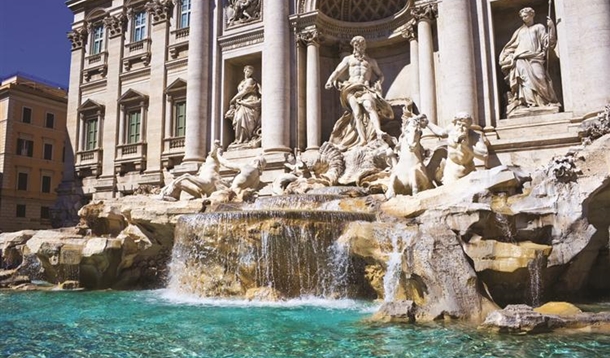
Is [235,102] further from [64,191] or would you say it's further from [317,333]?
[317,333]

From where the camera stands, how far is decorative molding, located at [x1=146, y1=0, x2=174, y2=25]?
2225 centimetres

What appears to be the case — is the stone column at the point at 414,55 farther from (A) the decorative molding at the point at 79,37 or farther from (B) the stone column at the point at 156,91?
(A) the decorative molding at the point at 79,37

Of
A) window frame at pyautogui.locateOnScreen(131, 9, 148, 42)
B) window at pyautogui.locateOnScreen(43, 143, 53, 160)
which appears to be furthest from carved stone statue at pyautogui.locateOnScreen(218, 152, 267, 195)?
window at pyautogui.locateOnScreen(43, 143, 53, 160)

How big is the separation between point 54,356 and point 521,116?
13.3 meters

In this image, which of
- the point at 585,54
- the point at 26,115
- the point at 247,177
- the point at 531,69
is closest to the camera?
the point at 585,54

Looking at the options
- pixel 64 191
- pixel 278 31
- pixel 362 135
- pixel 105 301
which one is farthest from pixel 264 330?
pixel 64 191

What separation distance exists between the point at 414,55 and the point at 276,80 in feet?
16.0

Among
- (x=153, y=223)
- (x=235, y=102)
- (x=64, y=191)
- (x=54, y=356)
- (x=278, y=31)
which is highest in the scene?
(x=278, y=31)

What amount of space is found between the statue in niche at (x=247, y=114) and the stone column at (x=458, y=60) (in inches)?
279

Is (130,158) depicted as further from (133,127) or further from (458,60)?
(458,60)

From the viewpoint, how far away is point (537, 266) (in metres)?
7.46

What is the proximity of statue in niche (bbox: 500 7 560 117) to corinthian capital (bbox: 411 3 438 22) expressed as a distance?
2.62 m

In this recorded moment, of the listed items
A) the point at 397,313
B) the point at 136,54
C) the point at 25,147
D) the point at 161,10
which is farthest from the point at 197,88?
the point at 25,147

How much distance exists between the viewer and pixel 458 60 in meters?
14.7
